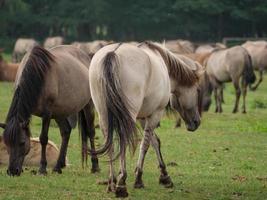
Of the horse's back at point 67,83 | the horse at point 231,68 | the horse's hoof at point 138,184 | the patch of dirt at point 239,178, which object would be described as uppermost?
the horse's back at point 67,83

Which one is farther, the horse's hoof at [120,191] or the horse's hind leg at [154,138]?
the horse's hind leg at [154,138]

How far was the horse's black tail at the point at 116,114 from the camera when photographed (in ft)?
30.5

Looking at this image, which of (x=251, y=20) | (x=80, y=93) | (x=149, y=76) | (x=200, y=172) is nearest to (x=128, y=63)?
(x=149, y=76)

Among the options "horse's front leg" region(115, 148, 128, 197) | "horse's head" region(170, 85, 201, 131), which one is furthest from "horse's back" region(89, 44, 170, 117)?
"horse's head" region(170, 85, 201, 131)

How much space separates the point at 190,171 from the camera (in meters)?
12.5

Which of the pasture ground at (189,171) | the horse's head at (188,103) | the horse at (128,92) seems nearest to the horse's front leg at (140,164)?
the horse at (128,92)

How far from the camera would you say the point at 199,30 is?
6494cm

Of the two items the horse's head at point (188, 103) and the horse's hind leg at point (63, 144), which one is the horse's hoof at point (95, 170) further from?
the horse's head at point (188, 103)

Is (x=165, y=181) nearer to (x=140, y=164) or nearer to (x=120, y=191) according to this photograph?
(x=140, y=164)

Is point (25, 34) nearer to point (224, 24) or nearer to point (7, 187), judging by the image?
point (224, 24)

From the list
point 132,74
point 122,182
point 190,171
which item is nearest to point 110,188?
point 122,182

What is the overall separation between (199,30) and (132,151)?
56.1 metres

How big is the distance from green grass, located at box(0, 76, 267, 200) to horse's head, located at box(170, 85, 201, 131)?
2.54 feet

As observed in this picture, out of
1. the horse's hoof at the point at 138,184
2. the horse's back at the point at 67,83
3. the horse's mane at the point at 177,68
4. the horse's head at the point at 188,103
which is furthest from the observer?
the horse's head at the point at 188,103
